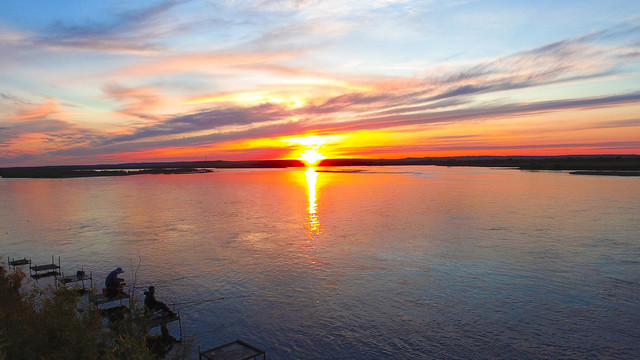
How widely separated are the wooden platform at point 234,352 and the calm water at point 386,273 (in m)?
1.86

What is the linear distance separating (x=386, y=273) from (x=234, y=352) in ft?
47.4

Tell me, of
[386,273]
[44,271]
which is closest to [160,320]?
[386,273]

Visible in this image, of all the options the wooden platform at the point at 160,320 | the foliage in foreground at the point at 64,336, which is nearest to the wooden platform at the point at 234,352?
the foliage in foreground at the point at 64,336

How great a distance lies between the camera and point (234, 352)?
15.5 m

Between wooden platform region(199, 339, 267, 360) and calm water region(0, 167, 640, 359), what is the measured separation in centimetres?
186

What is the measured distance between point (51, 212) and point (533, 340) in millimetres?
68611

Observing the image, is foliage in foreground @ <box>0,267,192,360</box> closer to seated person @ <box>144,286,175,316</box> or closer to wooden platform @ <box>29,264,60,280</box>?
seated person @ <box>144,286,175,316</box>

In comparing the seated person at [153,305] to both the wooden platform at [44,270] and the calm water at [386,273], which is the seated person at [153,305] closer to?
the calm water at [386,273]

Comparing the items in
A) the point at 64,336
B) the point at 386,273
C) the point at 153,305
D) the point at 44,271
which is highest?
the point at 64,336

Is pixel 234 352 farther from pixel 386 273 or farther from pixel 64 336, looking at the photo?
pixel 386 273

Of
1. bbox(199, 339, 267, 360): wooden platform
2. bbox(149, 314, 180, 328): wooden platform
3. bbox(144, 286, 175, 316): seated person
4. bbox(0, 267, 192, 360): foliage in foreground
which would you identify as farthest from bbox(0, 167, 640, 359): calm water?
bbox(0, 267, 192, 360): foliage in foreground

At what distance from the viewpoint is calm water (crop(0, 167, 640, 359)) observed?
18094 mm

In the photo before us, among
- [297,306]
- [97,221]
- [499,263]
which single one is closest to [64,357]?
[297,306]

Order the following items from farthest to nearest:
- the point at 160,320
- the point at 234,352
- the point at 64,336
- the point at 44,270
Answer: the point at 44,270
the point at 160,320
the point at 234,352
the point at 64,336
